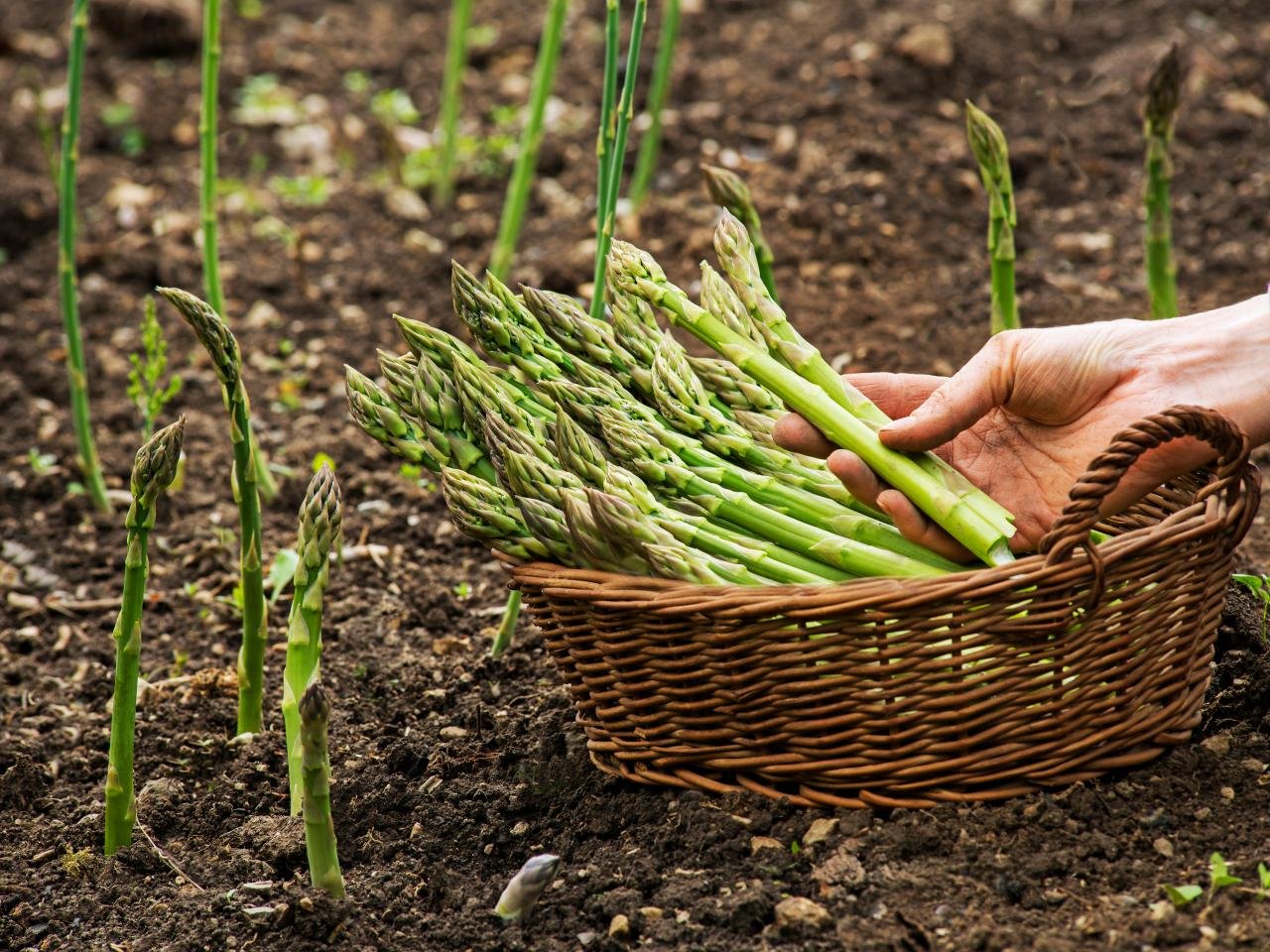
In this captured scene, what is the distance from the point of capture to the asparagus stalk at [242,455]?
2934 mm

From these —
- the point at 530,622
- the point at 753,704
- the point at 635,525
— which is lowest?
the point at 530,622

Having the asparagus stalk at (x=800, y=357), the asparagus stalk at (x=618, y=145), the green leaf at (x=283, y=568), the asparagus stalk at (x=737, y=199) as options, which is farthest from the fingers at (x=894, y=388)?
→ the green leaf at (x=283, y=568)

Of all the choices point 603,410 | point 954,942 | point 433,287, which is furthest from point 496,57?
point 954,942

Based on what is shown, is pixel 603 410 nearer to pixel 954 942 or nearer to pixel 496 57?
pixel 954 942

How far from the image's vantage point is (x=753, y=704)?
2561 mm

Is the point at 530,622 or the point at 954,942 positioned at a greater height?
the point at 954,942

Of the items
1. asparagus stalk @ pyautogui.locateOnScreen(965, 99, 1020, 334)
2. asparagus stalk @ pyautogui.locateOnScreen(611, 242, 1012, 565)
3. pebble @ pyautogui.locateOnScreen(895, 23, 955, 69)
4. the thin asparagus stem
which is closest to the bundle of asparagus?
asparagus stalk @ pyautogui.locateOnScreen(611, 242, 1012, 565)

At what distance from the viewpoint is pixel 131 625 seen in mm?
2701

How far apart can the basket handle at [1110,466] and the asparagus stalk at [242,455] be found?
1658 millimetres

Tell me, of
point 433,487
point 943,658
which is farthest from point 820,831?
point 433,487

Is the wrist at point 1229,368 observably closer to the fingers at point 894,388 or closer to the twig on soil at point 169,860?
the fingers at point 894,388

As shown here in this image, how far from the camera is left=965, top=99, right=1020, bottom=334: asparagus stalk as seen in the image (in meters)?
3.52

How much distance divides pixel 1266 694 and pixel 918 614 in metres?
0.90

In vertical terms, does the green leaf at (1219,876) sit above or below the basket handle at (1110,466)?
below
